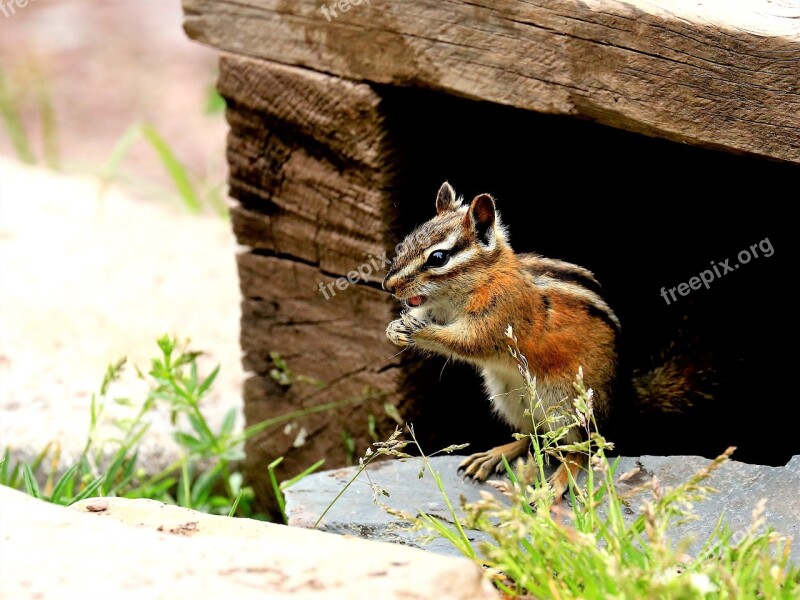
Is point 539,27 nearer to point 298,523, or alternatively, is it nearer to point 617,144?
point 617,144

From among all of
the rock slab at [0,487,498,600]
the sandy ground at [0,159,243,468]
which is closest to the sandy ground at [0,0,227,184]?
the sandy ground at [0,159,243,468]

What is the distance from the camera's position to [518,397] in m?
3.72

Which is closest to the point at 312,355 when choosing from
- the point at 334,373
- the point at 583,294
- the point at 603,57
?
the point at 334,373

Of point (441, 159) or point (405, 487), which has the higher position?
point (441, 159)

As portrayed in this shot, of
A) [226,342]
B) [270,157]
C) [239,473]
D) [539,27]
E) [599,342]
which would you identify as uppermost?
[539,27]

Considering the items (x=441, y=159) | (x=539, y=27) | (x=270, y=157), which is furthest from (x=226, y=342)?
(x=539, y=27)

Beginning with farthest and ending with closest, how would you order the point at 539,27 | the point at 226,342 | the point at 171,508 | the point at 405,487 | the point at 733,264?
the point at 226,342 → the point at 733,264 → the point at 405,487 → the point at 539,27 → the point at 171,508

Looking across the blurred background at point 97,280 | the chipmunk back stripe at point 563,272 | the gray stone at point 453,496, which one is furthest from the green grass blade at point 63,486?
the chipmunk back stripe at point 563,272

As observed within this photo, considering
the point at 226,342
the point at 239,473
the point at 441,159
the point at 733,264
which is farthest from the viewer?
the point at 226,342

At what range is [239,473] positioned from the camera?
4.80 meters

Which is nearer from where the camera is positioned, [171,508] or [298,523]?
[171,508]

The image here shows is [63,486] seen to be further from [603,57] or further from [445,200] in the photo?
[603,57]

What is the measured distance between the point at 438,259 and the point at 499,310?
0.28 meters

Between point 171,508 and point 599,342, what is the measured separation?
1.53m
